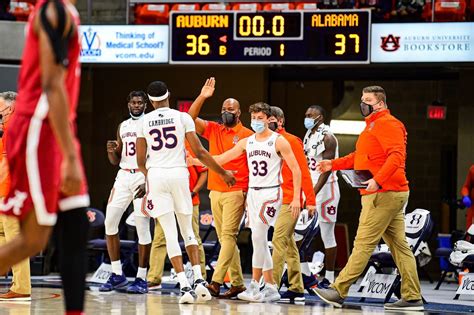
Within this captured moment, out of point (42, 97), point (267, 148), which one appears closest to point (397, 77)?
point (267, 148)

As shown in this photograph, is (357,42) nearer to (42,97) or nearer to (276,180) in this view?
(276,180)

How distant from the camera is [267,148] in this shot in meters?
12.5

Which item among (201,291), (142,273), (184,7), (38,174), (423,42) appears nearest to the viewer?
(38,174)

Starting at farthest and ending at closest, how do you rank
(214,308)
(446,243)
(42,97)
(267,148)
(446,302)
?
(446,243), (446,302), (267,148), (214,308), (42,97)

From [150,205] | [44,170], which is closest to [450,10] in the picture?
[150,205]

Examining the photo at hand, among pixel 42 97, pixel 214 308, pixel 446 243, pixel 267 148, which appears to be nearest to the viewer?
pixel 42 97

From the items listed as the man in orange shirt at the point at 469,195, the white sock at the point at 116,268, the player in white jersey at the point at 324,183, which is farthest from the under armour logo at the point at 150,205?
the man in orange shirt at the point at 469,195

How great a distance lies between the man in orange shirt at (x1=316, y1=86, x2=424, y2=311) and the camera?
11.7m

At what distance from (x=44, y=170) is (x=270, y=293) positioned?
21.8 ft

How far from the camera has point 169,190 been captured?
12047 millimetres

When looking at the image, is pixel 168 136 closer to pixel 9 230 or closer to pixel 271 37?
pixel 9 230

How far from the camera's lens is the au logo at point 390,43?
15.5 metres

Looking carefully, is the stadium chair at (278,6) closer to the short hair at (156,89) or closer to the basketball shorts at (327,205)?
the basketball shorts at (327,205)

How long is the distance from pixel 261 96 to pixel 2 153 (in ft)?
26.1
